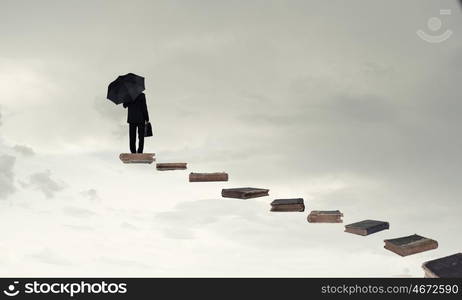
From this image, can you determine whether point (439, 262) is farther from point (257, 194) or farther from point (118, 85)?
point (118, 85)

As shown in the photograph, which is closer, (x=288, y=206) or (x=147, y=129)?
(x=288, y=206)

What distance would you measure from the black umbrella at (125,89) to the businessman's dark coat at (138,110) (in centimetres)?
21

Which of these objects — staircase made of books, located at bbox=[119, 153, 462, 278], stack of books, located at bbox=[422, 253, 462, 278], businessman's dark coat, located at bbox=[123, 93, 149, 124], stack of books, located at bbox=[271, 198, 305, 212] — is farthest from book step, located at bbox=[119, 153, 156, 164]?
stack of books, located at bbox=[422, 253, 462, 278]

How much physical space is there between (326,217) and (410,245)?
188cm

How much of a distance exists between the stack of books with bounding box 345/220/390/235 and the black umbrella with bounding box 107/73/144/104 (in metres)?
5.95

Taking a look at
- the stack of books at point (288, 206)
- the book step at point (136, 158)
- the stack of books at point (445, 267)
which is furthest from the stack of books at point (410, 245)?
the book step at point (136, 158)

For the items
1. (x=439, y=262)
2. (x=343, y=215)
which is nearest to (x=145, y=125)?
(x=343, y=215)

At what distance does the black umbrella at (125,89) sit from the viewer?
1341 centimetres

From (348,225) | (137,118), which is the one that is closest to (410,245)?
A: (348,225)

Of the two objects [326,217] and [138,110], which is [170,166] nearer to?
[138,110]

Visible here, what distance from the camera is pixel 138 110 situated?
13.6m

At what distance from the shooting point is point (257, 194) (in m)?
12.8

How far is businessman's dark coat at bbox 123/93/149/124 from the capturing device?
13609 mm

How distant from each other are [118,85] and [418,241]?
25.4 feet
